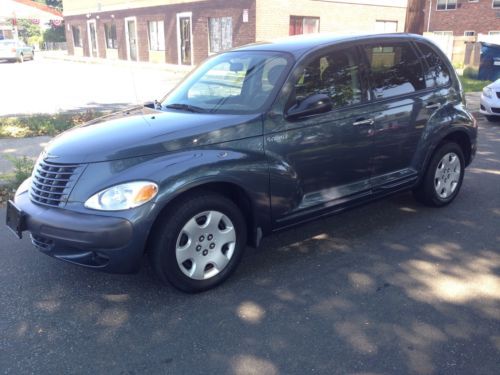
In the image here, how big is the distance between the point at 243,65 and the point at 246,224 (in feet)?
4.78

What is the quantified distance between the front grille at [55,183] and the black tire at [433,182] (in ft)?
11.5

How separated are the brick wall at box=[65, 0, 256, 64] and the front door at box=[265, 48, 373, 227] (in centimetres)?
1991

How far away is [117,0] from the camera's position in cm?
3531

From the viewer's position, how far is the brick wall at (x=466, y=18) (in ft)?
113

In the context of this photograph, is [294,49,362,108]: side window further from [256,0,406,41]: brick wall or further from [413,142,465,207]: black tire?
[256,0,406,41]: brick wall

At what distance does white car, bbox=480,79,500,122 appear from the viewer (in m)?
10.4

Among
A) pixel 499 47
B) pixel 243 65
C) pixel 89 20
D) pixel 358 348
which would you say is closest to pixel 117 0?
pixel 89 20

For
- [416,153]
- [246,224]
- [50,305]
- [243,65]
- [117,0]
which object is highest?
[117,0]

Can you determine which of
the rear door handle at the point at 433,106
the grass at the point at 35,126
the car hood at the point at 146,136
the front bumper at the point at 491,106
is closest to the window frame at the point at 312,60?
the car hood at the point at 146,136

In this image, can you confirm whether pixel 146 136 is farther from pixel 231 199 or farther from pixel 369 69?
pixel 369 69

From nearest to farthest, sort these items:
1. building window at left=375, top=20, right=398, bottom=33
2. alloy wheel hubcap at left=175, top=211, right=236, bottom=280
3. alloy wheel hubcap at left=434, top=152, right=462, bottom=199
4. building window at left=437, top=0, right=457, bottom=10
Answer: alloy wheel hubcap at left=175, top=211, right=236, bottom=280 → alloy wheel hubcap at left=434, top=152, right=462, bottom=199 → building window at left=375, top=20, right=398, bottom=33 → building window at left=437, top=0, right=457, bottom=10

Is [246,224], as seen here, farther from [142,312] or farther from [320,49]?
[320,49]

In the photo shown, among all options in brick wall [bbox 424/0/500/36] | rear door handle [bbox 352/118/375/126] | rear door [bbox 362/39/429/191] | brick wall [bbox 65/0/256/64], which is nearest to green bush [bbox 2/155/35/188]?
rear door handle [bbox 352/118/375/126]

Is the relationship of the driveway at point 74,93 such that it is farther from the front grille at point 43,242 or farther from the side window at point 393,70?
the front grille at point 43,242
